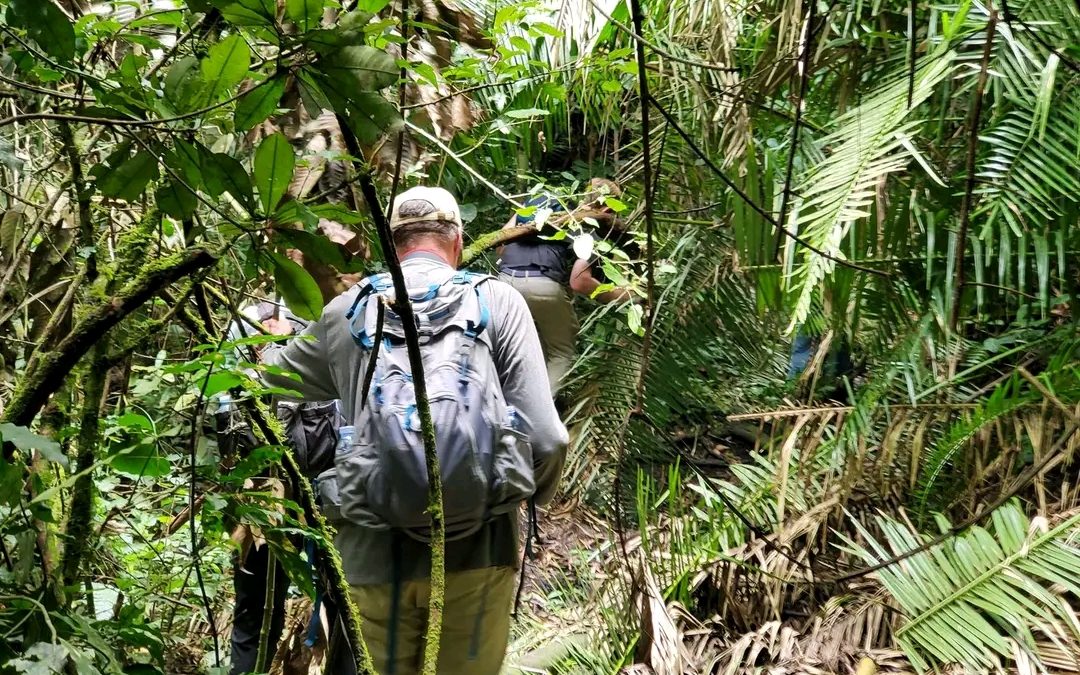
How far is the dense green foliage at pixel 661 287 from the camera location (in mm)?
1121

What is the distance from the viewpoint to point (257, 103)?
963mm

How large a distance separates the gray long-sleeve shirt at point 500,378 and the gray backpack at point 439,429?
5cm

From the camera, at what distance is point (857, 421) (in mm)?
3029

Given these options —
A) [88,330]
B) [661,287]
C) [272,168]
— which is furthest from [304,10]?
[661,287]

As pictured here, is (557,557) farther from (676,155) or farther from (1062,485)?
(1062,485)

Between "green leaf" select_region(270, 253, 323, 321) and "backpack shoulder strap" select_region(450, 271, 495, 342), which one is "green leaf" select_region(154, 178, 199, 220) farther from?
"backpack shoulder strap" select_region(450, 271, 495, 342)

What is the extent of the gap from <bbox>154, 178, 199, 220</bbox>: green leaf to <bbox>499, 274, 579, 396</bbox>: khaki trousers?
2869 mm

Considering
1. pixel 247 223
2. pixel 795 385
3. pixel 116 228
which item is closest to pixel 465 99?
pixel 116 228

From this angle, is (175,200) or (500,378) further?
(500,378)

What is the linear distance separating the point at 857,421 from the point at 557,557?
2.19 meters

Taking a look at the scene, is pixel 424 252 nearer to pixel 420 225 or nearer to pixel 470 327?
pixel 420 225

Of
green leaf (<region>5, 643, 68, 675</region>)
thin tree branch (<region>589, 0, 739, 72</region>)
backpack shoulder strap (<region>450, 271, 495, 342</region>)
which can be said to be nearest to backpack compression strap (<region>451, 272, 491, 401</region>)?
backpack shoulder strap (<region>450, 271, 495, 342</region>)

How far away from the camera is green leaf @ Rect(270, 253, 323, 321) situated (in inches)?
43.4

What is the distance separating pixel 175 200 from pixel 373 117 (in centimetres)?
35
